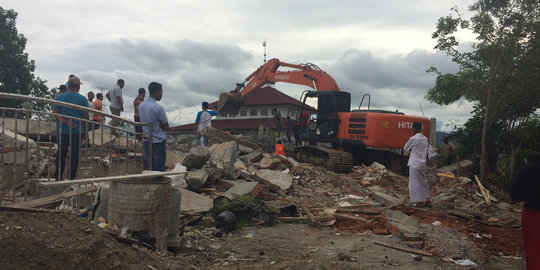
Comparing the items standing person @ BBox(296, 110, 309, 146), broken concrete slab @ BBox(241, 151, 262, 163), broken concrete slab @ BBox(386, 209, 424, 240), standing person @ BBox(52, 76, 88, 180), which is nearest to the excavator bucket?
standing person @ BBox(296, 110, 309, 146)

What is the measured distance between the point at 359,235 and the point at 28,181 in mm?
4381

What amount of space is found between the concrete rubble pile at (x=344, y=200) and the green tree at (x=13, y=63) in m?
17.2

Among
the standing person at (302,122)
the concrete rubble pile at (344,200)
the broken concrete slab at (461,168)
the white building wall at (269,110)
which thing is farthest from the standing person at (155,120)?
the white building wall at (269,110)

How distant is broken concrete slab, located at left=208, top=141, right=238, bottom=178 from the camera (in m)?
8.64

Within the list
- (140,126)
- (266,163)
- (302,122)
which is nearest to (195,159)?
(140,126)

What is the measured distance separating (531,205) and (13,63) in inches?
1068

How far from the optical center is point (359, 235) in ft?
19.1

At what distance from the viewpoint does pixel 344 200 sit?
29.0 ft

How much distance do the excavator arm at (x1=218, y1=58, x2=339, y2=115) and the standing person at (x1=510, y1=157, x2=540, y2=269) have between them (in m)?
10.4

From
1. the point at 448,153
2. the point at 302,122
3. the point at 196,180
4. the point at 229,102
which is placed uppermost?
the point at 229,102

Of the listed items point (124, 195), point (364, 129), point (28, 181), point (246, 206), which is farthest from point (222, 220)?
point (364, 129)

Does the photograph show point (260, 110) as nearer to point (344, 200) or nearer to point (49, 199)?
point (344, 200)

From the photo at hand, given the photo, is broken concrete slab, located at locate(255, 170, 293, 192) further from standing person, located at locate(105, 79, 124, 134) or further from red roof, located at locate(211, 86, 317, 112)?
red roof, located at locate(211, 86, 317, 112)

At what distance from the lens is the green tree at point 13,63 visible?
23328 mm
